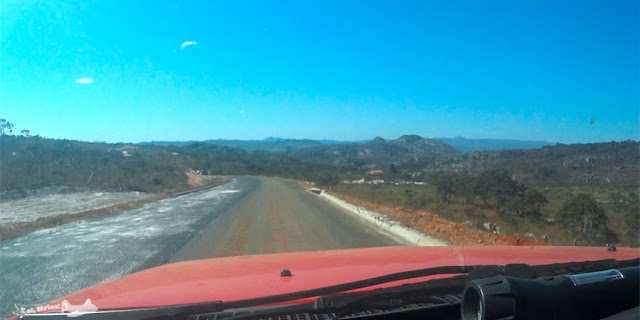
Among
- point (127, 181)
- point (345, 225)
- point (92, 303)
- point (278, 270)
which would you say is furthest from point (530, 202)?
point (127, 181)

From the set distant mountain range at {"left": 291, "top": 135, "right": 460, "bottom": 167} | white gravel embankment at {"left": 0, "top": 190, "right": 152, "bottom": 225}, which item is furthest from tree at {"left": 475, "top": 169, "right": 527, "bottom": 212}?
distant mountain range at {"left": 291, "top": 135, "right": 460, "bottom": 167}

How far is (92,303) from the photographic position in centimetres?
340

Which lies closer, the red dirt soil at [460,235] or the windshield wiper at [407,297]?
the windshield wiper at [407,297]

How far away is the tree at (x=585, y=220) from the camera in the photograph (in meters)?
14.1

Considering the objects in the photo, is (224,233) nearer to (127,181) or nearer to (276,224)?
(276,224)

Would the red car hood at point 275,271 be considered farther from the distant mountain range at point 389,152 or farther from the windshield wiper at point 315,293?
the distant mountain range at point 389,152

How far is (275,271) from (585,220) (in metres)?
13.2

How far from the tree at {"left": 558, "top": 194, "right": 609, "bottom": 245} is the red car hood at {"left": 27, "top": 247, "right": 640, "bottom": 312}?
31.9ft

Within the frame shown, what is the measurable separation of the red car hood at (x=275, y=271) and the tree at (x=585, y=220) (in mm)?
9724

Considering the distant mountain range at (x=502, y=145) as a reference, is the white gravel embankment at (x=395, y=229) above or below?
below

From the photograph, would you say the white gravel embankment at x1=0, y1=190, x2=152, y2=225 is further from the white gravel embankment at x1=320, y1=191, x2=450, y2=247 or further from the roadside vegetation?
the white gravel embankment at x1=320, y1=191, x2=450, y2=247

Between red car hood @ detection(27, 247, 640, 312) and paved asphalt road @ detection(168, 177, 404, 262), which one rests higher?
red car hood @ detection(27, 247, 640, 312)

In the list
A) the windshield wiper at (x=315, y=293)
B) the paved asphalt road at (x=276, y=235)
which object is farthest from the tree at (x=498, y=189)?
the windshield wiper at (x=315, y=293)

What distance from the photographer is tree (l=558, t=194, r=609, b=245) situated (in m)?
14.1
